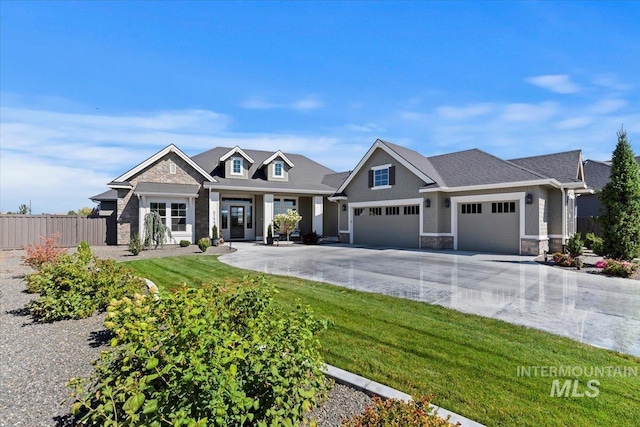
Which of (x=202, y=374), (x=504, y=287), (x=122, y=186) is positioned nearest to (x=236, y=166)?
(x=122, y=186)

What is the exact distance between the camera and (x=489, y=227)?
15570 millimetres

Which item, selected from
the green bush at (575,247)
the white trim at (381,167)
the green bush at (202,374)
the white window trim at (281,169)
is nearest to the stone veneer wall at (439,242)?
the white trim at (381,167)

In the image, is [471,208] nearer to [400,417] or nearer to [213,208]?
[213,208]

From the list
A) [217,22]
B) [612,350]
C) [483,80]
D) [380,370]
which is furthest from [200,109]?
[612,350]

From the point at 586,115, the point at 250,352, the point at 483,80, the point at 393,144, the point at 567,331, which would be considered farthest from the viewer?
the point at 393,144

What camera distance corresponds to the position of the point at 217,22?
33.0ft

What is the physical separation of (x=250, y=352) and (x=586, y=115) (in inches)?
696

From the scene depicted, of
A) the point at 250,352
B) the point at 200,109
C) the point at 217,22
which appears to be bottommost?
the point at 250,352

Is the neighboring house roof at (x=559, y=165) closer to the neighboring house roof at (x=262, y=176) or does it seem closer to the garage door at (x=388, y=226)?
the garage door at (x=388, y=226)

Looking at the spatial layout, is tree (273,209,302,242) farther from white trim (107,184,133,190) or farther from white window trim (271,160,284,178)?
white trim (107,184,133,190)

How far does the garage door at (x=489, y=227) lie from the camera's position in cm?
1488

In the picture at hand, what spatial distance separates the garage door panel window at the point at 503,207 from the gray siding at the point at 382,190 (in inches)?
142

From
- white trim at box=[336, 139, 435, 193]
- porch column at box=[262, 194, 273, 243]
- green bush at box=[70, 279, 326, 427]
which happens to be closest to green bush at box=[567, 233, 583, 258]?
white trim at box=[336, 139, 435, 193]

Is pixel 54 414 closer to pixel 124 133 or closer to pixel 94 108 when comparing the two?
pixel 94 108
